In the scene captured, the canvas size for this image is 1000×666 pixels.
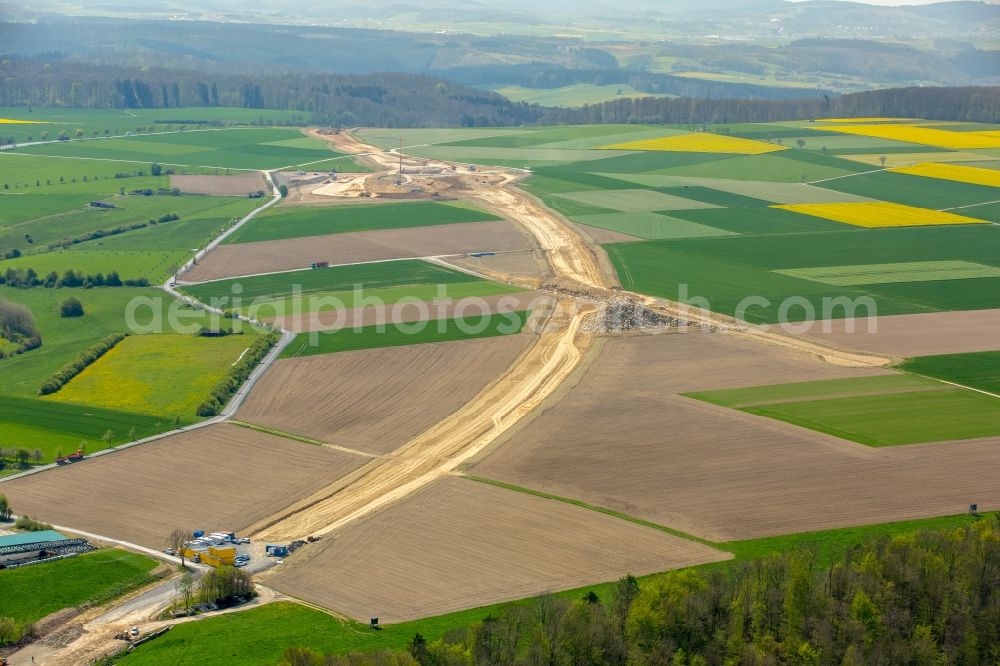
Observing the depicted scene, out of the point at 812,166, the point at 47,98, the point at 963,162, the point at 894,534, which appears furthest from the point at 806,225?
the point at 47,98

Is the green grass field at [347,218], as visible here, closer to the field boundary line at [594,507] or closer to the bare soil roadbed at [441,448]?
the bare soil roadbed at [441,448]

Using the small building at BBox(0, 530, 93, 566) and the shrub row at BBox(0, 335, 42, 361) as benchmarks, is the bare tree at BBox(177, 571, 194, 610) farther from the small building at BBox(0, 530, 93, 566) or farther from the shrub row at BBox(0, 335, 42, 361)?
the shrub row at BBox(0, 335, 42, 361)

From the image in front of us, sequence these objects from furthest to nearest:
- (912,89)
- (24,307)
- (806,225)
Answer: (912,89) < (806,225) < (24,307)

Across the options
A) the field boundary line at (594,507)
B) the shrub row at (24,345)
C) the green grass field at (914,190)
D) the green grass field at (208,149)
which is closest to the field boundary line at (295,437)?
the field boundary line at (594,507)

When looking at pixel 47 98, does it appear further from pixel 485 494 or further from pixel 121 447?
pixel 485 494

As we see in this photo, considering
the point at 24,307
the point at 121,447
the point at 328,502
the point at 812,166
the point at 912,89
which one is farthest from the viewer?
the point at 912,89

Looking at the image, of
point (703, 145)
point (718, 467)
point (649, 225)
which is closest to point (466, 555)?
point (718, 467)

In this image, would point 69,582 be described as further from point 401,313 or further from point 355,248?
point 355,248
